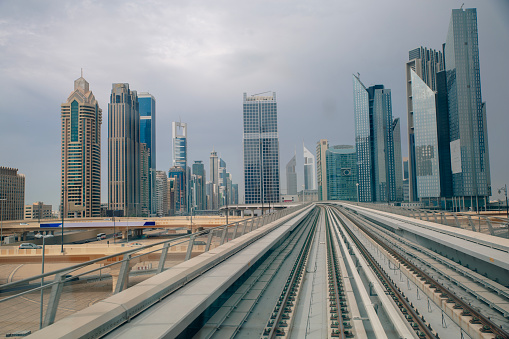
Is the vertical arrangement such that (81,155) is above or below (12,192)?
above

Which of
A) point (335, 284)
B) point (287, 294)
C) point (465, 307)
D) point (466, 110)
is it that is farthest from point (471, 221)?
point (466, 110)

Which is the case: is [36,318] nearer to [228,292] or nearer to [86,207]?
[228,292]

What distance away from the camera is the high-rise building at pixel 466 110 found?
309ft

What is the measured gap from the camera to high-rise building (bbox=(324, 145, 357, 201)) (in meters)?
179

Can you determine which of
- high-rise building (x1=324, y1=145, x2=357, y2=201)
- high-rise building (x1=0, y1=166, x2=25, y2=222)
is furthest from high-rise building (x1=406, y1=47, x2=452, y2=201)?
high-rise building (x1=0, y1=166, x2=25, y2=222)

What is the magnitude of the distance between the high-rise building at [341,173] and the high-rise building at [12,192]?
142 metres

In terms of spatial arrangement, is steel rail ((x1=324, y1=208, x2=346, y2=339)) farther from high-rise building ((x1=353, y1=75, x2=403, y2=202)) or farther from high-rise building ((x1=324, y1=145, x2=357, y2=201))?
high-rise building ((x1=324, y1=145, x2=357, y2=201))

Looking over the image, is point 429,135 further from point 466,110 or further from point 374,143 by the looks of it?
point 374,143

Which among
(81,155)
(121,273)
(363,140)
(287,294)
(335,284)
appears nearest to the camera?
(121,273)

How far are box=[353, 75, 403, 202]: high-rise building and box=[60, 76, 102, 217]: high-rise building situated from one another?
131511 mm

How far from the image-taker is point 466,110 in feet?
324

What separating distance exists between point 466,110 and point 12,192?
148m

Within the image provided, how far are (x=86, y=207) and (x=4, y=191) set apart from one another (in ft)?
118

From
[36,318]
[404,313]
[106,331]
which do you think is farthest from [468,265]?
[36,318]
